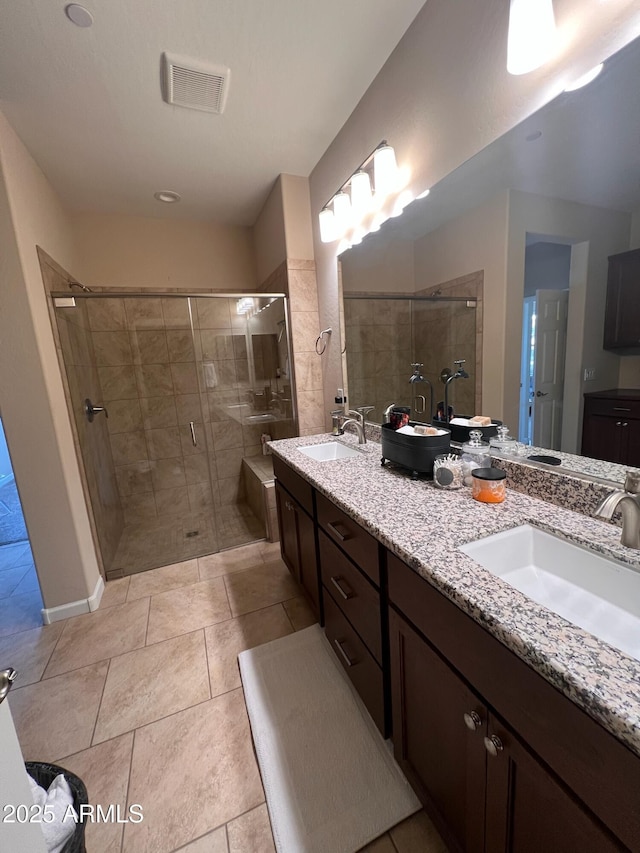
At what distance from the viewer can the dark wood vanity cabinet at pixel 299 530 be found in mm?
1559

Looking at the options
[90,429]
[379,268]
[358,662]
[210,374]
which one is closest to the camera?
[358,662]

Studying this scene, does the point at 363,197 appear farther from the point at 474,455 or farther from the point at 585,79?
the point at 474,455

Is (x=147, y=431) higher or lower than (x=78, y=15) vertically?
lower

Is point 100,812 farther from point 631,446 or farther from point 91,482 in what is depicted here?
point 631,446

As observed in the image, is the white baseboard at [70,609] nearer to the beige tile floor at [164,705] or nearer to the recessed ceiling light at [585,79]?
the beige tile floor at [164,705]

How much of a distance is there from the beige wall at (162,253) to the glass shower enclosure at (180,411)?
55cm

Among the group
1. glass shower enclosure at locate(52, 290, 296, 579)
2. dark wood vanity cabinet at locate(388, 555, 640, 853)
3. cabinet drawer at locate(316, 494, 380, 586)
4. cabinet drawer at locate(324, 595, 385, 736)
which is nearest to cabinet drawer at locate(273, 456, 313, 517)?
cabinet drawer at locate(316, 494, 380, 586)

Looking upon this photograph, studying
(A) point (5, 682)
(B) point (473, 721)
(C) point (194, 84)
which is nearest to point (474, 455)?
(B) point (473, 721)

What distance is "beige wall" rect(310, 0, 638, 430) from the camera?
87 centimetres

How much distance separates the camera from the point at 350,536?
44.7 inches

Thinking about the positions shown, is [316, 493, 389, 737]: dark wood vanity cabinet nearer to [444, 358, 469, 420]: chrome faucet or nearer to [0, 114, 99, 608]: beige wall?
[444, 358, 469, 420]: chrome faucet

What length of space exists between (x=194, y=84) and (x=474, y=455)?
2115 mm

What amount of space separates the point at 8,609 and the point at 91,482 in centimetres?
85

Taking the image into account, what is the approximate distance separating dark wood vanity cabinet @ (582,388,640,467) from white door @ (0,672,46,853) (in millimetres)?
1436
